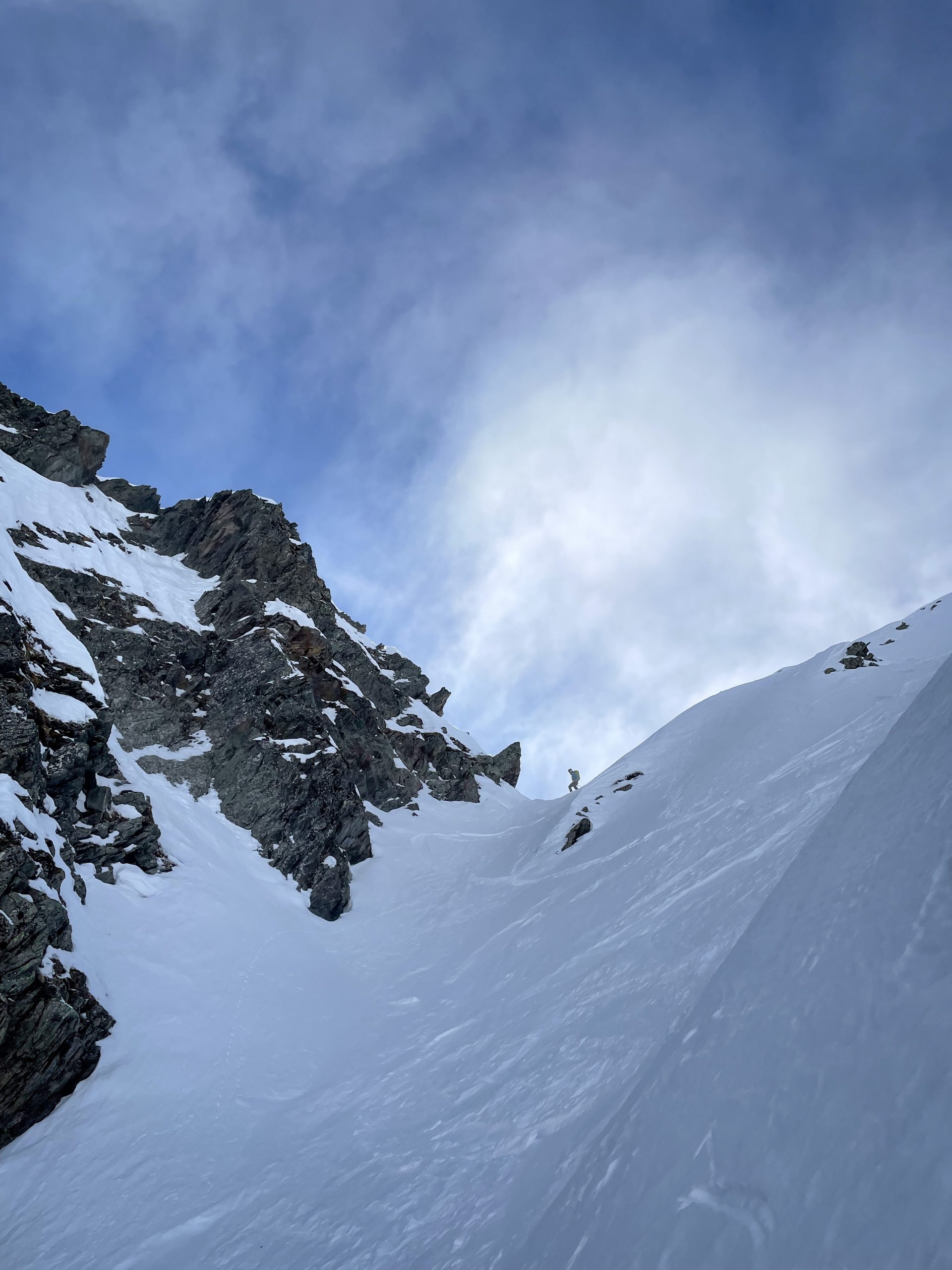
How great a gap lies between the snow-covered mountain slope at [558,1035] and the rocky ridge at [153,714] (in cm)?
114

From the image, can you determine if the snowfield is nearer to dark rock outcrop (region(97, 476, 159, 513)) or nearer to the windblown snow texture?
the windblown snow texture

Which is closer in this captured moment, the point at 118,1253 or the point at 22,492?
the point at 118,1253

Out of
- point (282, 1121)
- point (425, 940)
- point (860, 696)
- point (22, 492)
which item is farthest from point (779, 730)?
point (22, 492)

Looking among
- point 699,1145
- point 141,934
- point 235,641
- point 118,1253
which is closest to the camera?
point 699,1145

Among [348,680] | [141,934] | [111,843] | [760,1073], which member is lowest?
[760,1073]

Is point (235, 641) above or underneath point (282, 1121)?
above

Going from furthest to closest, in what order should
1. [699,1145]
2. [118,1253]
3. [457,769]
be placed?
[457,769] → [118,1253] → [699,1145]

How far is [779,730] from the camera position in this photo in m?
26.6

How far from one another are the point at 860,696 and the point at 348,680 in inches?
1371

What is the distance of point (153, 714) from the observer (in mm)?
34000

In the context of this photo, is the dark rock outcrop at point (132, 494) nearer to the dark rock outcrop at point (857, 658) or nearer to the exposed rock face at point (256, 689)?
the exposed rock face at point (256, 689)

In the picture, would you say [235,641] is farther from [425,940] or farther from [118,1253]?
[118,1253]

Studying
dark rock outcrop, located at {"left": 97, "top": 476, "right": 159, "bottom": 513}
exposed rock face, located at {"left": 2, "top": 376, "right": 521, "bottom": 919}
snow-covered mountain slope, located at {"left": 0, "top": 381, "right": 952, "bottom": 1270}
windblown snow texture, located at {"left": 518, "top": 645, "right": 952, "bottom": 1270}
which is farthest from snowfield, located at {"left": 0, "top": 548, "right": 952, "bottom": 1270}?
dark rock outcrop, located at {"left": 97, "top": 476, "right": 159, "bottom": 513}

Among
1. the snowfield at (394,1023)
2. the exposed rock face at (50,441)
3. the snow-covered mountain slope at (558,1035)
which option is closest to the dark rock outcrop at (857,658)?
the snow-covered mountain slope at (558,1035)
